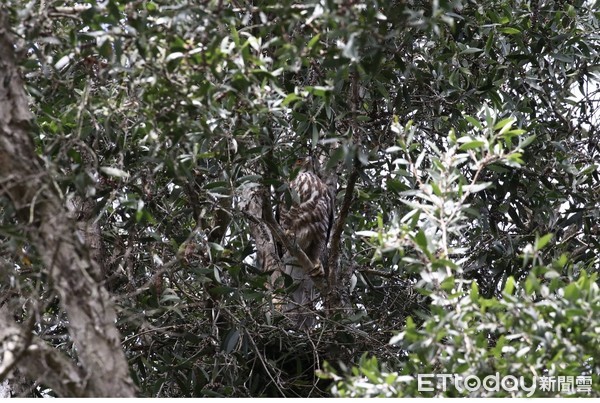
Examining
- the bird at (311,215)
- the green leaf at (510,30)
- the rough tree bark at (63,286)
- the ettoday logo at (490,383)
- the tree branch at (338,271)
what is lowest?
the bird at (311,215)

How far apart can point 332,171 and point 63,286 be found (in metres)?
2.86

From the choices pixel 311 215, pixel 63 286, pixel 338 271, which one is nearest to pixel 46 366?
pixel 63 286

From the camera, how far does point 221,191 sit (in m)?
3.63

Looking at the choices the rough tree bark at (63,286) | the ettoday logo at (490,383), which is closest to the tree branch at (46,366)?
the rough tree bark at (63,286)

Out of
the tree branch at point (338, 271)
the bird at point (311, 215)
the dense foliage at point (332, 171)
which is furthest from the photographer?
the bird at point (311, 215)

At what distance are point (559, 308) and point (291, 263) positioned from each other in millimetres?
2164

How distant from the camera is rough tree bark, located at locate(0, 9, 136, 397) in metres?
2.24

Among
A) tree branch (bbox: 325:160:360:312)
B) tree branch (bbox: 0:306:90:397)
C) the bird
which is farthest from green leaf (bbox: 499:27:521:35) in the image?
tree branch (bbox: 0:306:90:397)

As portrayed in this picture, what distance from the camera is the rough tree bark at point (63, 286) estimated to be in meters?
2.24

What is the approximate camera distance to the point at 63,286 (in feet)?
7.43

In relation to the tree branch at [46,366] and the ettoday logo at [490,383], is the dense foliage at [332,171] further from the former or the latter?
the tree branch at [46,366]

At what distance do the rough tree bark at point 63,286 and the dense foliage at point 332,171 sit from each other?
159mm

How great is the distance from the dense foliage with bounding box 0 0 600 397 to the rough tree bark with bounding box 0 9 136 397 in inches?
6.3

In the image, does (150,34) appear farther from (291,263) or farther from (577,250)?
(577,250)
